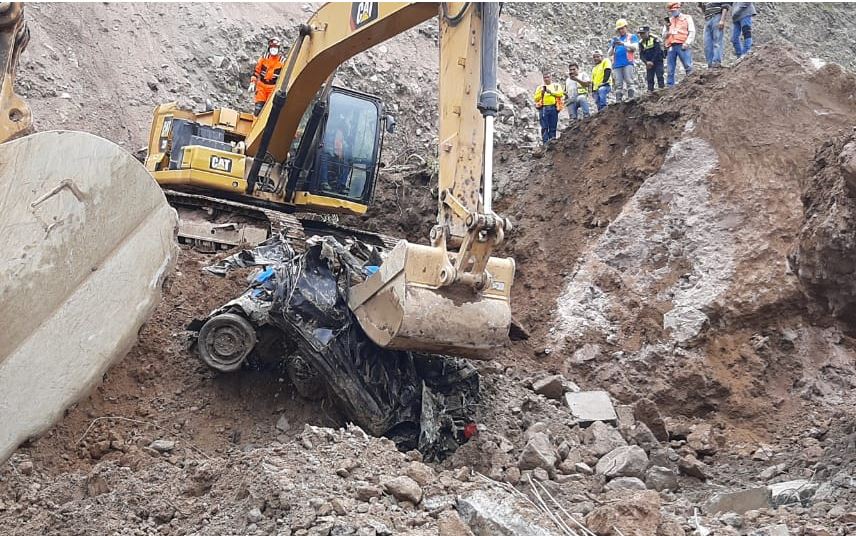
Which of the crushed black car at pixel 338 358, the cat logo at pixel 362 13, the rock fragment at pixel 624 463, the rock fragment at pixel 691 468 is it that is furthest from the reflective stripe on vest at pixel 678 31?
the rock fragment at pixel 624 463

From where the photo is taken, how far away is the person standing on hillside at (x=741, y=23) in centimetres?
1224

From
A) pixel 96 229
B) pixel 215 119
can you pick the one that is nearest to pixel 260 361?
pixel 96 229

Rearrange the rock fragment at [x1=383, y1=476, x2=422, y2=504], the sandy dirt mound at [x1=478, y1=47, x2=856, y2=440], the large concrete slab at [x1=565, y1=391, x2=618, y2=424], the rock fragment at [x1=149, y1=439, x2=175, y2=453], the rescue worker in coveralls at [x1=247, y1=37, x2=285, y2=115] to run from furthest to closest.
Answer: the rescue worker in coveralls at [x1=247, y1=37, x2=285, y2=115] → the sandy dirt mound at [x1=478, y1=47, x2=856, y2=440] → the large concrete slab at [x1=565, y1=391, x2=618, y2=424] → the rock fragment at [x1=149, y1=439, x2=175, y2=453] → the rock fragment at [x1=383, y1=476, x2=422, y2=504]

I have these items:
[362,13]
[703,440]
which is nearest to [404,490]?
[703,440]

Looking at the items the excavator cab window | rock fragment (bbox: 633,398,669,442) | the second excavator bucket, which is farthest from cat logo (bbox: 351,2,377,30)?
rock fragment (bbox: 633,398,669,442)

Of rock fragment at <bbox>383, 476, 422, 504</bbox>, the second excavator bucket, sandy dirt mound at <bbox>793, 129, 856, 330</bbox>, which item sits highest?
sandy dirt mound at <bbox>793, 129, 856, 330</bbox>

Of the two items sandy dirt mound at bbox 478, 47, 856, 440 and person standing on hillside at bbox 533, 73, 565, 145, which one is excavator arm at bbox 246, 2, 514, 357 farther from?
person standing on hillside at bbox 533, 73, 565, 145

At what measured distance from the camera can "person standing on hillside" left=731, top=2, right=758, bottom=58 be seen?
12.2 m

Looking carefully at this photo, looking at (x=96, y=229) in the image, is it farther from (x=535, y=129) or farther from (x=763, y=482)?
(x=535, y=129)

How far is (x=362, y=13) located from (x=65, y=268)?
3.92m

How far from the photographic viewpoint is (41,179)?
4.14 m

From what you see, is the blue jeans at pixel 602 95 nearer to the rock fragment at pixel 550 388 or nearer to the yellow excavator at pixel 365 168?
the yellow excavator at pixel 365 168

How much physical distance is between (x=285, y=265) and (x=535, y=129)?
14688 mm

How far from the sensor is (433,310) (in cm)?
574
